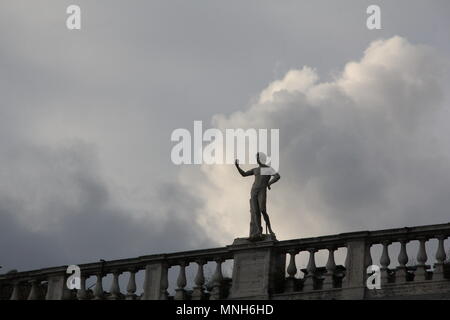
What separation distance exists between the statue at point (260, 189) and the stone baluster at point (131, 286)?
11.0 feet

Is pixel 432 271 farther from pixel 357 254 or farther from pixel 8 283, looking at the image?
pixel 8 283

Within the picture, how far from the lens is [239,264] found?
38.9 metres

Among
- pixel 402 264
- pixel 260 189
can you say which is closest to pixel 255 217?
pixel 260 189

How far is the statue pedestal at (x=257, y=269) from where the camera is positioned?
3828 centimetres

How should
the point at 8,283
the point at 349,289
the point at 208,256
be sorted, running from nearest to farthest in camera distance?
the point at 349,289 < the point at 208,256 < the point at 8,283

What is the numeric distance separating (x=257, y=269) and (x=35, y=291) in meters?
6.60

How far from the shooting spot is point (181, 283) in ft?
130

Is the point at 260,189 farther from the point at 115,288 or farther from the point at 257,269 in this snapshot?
the point at 115,288

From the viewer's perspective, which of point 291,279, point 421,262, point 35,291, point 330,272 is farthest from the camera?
point 35,291

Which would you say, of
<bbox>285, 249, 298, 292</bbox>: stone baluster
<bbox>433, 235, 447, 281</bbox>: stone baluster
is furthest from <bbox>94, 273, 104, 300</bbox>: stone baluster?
<bbox>433, 235, 447, 281</bbox>: stone baluster

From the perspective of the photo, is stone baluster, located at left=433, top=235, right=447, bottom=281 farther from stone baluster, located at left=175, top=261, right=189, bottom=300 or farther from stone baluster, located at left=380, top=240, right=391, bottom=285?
stone baluster, located at left=175, top=261, right=189, bottom=300

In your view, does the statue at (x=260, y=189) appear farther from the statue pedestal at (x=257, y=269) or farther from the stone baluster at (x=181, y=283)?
the stone baluster at (x=181, y=283)
